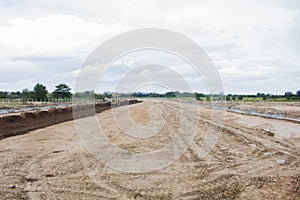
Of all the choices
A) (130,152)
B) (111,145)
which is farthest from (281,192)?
(111,145)

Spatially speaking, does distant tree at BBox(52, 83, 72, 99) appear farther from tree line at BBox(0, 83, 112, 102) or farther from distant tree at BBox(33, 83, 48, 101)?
distant tree at BBox(33, 83, 48, 101)

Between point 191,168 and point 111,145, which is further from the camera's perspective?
point 111,145

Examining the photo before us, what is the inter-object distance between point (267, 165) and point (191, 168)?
8.65 feet

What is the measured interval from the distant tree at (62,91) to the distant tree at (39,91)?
40.7 feet

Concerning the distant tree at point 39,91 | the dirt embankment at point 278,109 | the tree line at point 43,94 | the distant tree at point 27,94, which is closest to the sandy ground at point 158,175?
the dirt embankment at point 278,109

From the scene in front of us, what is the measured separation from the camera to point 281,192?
687 cm

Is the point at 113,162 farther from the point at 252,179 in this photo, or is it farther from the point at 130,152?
the point at 252,179

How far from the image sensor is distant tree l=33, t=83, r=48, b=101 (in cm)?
6662

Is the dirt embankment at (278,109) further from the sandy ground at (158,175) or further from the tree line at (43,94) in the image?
the tree line at (43,94)

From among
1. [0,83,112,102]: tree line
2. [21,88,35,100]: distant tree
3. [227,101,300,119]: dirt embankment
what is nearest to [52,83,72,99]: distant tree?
[0,83,112,102]: tree line

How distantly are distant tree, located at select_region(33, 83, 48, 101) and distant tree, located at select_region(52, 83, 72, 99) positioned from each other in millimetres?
12400

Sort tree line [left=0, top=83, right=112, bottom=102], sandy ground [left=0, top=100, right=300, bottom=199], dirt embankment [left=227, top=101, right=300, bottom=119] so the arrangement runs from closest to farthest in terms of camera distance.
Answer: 1. sandy ground [left=0, top=100, right=300, bottom=199]
2. dirt embankment [left=227, top=101, right=300, bottom=119]
3. tree line [left=0, top=83, right=112, bottom=102]

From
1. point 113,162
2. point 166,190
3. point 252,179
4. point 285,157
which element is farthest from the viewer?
point 285,157

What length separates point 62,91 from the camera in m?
83.6
